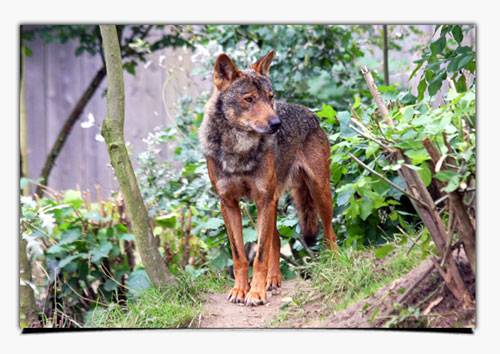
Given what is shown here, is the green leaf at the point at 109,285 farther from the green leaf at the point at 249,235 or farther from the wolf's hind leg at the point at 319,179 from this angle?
the wolf's hind leg at the point at 319,179

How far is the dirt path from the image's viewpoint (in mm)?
4535

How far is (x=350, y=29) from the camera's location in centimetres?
691

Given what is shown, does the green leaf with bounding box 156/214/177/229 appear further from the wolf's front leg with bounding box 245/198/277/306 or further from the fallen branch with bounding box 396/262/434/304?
the fallen branch with bounding box 396/262/434/304

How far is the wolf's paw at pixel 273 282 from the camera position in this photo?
5.05 meters

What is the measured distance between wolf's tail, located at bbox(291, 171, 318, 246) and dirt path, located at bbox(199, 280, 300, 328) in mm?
722

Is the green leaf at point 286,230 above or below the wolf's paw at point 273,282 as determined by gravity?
above

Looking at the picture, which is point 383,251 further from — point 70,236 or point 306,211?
point 70,236

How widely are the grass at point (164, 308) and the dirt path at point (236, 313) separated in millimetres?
69

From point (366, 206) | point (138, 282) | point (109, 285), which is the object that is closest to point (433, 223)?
point (366, 206)

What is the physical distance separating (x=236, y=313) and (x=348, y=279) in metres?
0.65

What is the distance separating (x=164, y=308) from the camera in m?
4.74

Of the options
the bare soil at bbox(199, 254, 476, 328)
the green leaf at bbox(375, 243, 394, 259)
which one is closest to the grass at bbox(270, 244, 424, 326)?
the bare soil at bbox(199, 254, 476, 328)

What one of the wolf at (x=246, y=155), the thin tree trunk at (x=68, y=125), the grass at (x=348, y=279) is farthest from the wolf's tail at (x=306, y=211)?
the thin tree trunk at (x=68, y=125)

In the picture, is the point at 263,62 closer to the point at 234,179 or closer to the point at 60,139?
the point at 234,179
